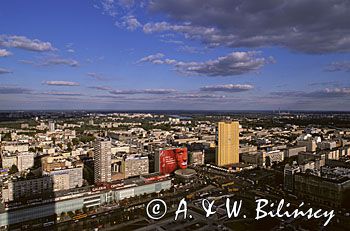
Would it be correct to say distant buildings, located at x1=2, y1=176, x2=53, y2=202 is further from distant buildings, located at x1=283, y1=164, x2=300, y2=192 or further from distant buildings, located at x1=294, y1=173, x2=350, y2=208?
distant buildings, located at x1=294, y1=173, x2=350, y2=208

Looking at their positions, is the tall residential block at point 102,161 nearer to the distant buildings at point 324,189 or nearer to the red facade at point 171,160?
the red facade at point 171,160

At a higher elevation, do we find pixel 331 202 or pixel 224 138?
pixel 224 138

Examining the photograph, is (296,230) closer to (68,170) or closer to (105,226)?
(105,226)

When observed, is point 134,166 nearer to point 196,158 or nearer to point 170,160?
point 170,160

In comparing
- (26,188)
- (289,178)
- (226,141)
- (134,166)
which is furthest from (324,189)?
(26,188)

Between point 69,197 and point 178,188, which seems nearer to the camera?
point 69,197

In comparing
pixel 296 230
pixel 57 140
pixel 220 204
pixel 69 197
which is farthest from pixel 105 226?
pixel 57 140

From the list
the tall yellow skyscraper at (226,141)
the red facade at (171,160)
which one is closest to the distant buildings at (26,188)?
the red facade at (171,160)
